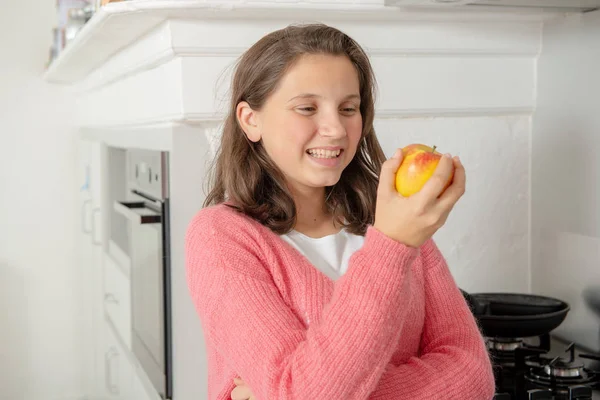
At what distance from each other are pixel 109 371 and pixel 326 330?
1.89m

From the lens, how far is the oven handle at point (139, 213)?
166cm

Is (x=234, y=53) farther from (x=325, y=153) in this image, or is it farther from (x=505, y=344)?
(x=505, y=344)

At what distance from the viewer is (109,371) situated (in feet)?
8.61

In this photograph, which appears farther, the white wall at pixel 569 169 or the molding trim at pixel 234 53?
the white wall at pixel 569 169

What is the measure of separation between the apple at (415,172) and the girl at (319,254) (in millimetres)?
12

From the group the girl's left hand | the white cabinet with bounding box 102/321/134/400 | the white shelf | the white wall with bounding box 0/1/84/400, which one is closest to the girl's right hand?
the girl's left hand

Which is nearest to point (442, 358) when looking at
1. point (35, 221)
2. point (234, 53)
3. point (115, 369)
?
point (234, 53)

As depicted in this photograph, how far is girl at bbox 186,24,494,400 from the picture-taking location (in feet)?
2.92

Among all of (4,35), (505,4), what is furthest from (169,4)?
(4,35)

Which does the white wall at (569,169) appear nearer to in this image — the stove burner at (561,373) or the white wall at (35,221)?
the stove burner at (561,373)

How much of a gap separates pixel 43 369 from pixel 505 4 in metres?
2.59

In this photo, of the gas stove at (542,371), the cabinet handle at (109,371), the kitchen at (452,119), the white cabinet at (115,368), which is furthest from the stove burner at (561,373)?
the cabinet handle at (109,371)

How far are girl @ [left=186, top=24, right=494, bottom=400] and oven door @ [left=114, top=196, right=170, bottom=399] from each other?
420mm

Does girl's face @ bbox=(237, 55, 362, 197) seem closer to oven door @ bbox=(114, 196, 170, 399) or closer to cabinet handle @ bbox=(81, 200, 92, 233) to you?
oven door @ bbox=(114, 196, 170, 399)
